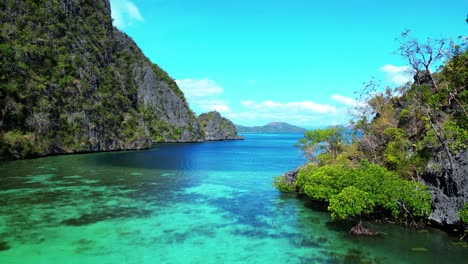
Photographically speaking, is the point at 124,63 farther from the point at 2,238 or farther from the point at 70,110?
the point at 2,238

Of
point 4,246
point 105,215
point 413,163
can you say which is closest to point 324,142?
point 413,163

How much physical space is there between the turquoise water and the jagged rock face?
1.34m

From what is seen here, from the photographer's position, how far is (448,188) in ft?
73.8

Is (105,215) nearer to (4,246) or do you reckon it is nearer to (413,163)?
(4,246)

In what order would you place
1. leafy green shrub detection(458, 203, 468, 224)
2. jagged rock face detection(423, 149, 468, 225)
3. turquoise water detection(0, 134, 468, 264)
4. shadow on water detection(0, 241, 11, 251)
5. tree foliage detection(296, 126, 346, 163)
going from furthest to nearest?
tree foliage detection(296, 126, 346, 163) < jagged rock face detection(423, 149, 468, 225) < leafy green shrub detection(458, 203, 468, 224) < shadow on water detection(0, 241, 11, 251) < turquoise water detection(0, 134, 468, 264)

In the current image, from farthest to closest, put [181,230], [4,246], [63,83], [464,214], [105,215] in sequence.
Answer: [63,83], [105,215], [181,230], [464,214], [4,246]

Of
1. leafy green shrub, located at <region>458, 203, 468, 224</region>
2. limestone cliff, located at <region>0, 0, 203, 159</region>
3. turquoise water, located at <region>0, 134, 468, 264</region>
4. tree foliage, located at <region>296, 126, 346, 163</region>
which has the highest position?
limestone cliff, located at <region>0, 0, 203, 159</region>

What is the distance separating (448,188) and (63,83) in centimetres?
8734

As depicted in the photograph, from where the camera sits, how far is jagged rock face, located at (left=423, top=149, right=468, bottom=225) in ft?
70.7

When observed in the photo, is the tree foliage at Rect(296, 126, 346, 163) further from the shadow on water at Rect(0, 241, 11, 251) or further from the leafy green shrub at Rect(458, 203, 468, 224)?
the shadow on water at Rect(0, 241, 11, 251)

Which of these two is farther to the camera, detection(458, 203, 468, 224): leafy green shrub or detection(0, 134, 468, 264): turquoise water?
detection(458, 203, 468, 224): leafy green shrub

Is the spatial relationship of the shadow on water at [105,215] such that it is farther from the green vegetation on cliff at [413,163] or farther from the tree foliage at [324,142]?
the tree foliage at [324,142]

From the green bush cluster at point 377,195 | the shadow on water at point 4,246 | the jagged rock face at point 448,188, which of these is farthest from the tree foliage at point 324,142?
the shadow on water at point 4,246

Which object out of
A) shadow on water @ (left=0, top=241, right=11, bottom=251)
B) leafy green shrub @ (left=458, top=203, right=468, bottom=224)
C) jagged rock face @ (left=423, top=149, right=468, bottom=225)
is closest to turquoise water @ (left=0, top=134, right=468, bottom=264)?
shadow on water @ (left=0, top=241, right=11, bottom=251)
